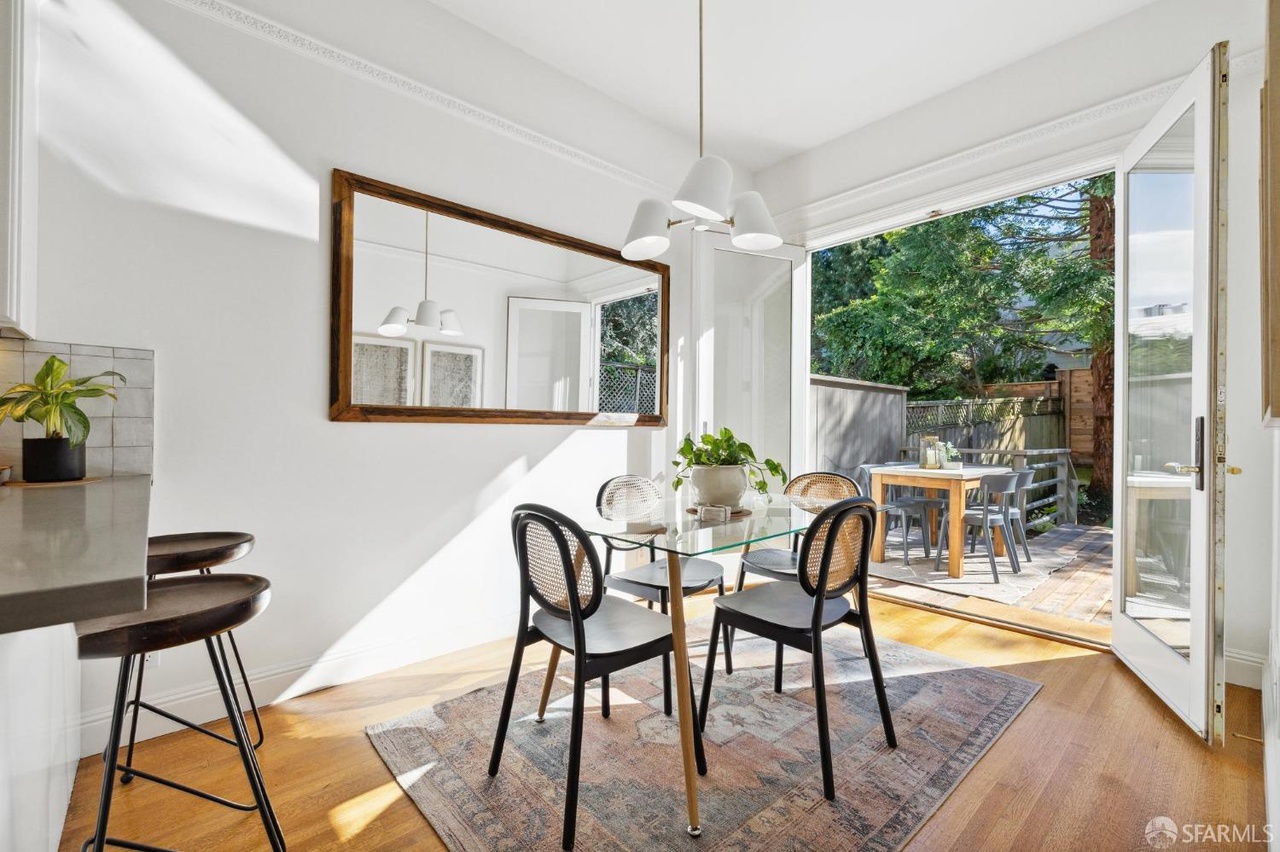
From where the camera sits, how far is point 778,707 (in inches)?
87.0

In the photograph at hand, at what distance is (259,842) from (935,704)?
7.11ft

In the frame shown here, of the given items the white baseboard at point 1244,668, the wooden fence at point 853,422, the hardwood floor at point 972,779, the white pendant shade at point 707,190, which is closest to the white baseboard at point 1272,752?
the hardwood floor at point 972,779

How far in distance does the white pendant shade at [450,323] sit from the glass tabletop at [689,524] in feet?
3.37

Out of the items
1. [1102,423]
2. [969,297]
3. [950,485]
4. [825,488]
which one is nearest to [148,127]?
[825,488]

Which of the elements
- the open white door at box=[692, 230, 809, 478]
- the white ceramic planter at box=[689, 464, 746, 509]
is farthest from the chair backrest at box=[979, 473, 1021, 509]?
the white ceramic planter at box=[689, 464, 746, 509]

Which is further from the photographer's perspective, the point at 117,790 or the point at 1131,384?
the point at 1131,384

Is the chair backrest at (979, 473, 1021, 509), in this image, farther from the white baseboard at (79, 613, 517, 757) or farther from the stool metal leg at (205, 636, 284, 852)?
the stool metal leg at (205, 636, 284, 852)

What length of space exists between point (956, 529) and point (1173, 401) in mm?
1921

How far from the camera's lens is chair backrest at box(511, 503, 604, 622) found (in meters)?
1.50

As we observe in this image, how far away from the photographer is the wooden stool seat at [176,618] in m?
1.08

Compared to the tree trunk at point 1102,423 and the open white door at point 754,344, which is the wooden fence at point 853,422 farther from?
the tree trunk at point 1102,423

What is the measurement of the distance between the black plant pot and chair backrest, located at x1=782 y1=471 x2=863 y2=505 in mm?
2501

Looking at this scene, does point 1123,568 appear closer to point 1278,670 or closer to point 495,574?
point 1278,670

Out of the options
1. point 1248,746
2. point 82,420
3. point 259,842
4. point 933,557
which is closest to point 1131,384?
point 1248,746
